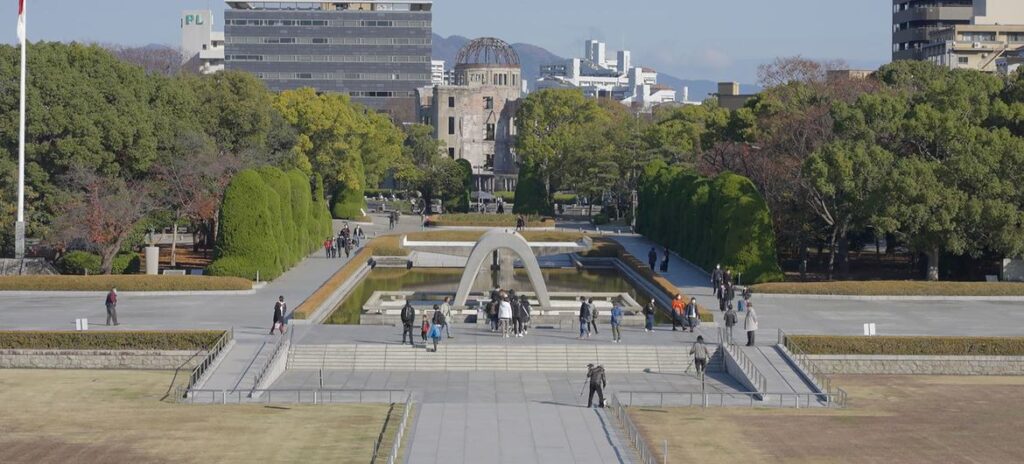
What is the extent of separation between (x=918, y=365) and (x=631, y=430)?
526 inches

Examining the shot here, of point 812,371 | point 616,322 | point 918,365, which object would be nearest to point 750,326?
point 812,371

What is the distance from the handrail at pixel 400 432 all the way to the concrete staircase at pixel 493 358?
6.11 meters

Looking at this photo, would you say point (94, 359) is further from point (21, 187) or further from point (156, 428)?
point (21, 187)

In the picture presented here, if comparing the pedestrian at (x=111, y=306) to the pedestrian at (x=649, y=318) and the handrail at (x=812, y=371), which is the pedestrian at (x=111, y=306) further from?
the handrail at (x=812, y=371)

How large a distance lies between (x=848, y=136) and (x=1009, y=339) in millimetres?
19930

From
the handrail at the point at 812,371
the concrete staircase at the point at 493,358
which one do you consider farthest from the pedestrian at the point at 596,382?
the concrete staircase at the point at 493,358

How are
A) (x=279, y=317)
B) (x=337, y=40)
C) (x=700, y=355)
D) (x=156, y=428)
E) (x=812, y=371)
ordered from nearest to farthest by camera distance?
(x=156, y=428)
(x=700, y=355)
(x=812, y=371)
(x=279, y=317)
(x=337, y=40)

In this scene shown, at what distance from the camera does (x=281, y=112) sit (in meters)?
96.8

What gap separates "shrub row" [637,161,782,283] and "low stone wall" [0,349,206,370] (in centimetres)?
2491

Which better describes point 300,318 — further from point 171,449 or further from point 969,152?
point 969,152

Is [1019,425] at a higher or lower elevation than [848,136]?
lower

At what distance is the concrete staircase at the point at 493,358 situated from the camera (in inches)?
1672

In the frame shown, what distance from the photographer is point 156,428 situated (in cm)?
3294

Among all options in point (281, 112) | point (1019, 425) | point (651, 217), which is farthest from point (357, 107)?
point (1019, 425)
